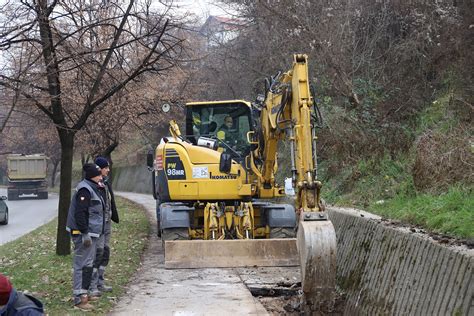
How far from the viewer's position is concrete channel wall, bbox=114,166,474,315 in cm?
634

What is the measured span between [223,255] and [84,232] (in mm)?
3577

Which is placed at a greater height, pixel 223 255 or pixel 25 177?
pixel 25 177

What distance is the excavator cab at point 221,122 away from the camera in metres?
14.7

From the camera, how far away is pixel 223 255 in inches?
462

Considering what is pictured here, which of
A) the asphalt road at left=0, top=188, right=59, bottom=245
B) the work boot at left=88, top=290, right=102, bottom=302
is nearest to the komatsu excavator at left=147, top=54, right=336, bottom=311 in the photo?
the work boot at left=88, top=290, right=102, bottom=302

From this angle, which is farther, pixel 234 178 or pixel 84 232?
pixel 234 178

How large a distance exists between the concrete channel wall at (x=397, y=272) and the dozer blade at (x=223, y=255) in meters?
1.29

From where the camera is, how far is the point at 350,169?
15773mm

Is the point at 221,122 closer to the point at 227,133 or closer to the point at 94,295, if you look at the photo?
the point at 227,133

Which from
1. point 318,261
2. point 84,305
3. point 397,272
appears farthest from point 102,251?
point 397,272

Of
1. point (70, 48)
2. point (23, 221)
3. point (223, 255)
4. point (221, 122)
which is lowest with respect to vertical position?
point (23, 221)

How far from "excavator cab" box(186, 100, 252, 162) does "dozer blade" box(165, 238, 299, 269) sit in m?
3.14

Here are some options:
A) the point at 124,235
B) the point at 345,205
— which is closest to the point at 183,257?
the point at 345,205

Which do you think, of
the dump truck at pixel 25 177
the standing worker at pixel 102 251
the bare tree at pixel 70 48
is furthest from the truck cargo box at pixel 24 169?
the standing worker at pixel 102 251
